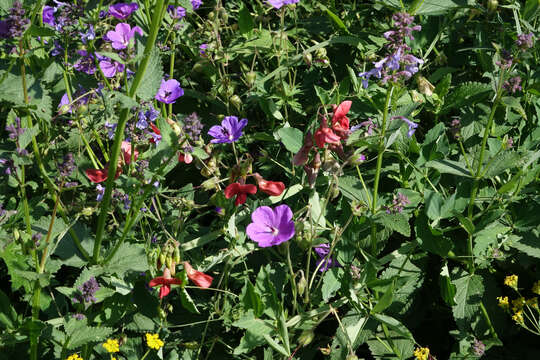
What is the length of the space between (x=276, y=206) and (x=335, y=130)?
417 millimetres

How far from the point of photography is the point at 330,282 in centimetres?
201

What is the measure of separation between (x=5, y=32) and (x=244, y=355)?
1.31 m

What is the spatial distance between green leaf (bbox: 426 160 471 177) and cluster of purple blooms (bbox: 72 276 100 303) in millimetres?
1167

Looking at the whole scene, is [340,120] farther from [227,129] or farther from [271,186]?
[227,129]

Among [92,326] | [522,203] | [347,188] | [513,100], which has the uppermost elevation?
[513,100]

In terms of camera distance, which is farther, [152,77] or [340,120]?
[340,120]

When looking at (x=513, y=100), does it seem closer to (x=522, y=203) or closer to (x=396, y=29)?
(x=396, y=29)

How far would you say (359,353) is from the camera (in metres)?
2.41

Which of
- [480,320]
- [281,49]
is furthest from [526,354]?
[281,49]

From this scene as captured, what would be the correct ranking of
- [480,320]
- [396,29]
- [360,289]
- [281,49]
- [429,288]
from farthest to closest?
1. [281,49]
2. [429,288]
3. [480,320]
4. [360,289]
5. [396,29]

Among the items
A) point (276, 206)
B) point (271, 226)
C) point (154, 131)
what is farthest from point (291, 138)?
point (154, 131)

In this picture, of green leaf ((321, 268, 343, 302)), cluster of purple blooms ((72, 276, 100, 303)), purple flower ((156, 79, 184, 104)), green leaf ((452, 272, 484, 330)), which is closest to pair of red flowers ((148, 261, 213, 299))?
cluster of purple blooms ((72, 276, 100, 303))

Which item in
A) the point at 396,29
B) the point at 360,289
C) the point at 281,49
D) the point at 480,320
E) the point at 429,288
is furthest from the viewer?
the point at 281,49

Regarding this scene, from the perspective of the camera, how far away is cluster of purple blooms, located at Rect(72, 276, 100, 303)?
73.4 inches
